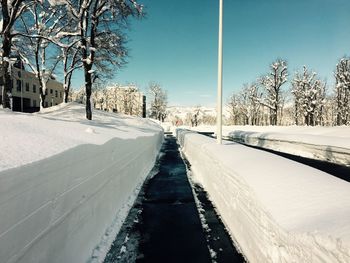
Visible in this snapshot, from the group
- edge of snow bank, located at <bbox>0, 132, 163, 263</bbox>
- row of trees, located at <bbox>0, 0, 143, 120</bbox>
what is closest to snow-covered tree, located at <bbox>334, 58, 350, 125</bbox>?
row of trees, located at <bbox>0, 0, 143, 120</bbox>

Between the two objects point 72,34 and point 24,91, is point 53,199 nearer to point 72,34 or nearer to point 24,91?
point 72,34

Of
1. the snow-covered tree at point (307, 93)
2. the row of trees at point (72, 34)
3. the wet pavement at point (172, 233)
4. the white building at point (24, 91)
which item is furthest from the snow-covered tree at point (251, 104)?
the wet pavement at point (172, 233)

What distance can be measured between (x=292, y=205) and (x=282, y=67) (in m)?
61.6

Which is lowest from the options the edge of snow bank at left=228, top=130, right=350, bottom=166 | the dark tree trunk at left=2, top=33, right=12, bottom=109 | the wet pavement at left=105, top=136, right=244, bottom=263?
the wet pavement at left=105, top=136, right=244, bottom=263

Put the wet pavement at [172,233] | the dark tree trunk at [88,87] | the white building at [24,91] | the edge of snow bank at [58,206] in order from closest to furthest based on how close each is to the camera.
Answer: the edge of snow bank at [58,206], the wet pavement at [172,233], the dark tree trunk at [88,87], the white building at [24,91]

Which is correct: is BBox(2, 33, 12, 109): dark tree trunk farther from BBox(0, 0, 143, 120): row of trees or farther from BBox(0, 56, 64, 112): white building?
BBox(0, 56, 64, 112): white building

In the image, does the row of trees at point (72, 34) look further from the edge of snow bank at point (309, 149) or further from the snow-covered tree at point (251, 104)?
the snow-covered tree at point (251, 104)

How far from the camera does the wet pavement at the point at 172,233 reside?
5262mm

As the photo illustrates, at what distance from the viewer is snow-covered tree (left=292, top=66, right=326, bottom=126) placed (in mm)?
61406

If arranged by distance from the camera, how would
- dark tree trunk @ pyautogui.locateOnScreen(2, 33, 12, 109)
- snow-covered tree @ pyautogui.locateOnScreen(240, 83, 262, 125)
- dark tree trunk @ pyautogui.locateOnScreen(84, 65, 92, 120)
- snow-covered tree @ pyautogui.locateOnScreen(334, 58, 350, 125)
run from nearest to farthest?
dark tree trunk @ pyautogui.locateOnScreen(2, 33, 12, 109)
dark tree trunk @ pyautogui.locateOnScreen(84, 65, 92, 120)
snow-covered tree @ pyautogui.locateOnScreen(334, 58, 350, 125)
snow-covered tree @ pyautogui.locateOnScreen(240, 83, 262, 125)

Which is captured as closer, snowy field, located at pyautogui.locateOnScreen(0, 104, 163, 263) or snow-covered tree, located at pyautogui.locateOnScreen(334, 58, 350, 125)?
snowy field, located at pyautogui.locateOnScreen(0, 104, 163, 263)

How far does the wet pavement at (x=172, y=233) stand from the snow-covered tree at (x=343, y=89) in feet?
174

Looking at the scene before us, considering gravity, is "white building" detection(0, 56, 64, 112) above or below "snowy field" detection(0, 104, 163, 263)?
above

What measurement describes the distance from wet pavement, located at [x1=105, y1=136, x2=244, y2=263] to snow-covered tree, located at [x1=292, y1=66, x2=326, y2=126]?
5694cm
